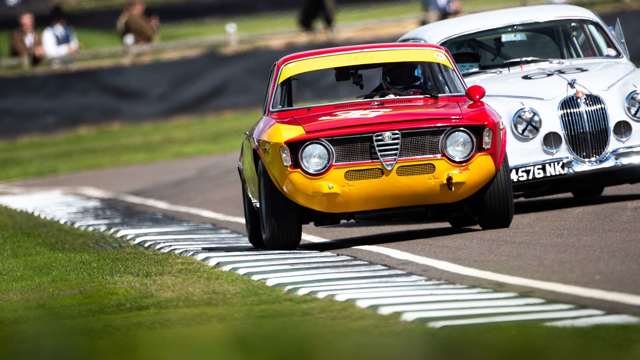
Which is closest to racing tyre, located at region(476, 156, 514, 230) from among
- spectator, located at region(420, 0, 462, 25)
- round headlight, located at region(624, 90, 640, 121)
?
round headlight, located at region(624, 90, 640, 121)

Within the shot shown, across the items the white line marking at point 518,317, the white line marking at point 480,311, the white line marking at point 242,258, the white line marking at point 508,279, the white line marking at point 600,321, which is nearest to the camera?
the white line marking at point 600,321

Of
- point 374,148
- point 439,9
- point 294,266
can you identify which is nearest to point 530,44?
point 374,148

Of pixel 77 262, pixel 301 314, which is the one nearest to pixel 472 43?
pixel 77 262

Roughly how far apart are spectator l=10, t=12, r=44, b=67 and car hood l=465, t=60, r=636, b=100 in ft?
64.1

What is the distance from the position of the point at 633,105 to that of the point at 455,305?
4.37 meters

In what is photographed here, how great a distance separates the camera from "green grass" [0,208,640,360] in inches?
229

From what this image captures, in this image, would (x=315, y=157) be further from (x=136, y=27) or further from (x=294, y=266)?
(x=136, y=27)

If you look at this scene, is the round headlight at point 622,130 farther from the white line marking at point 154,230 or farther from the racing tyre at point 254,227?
the white line marking at point 154,230

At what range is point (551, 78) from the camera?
11922 mm

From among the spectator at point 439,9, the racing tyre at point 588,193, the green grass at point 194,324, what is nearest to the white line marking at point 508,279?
the green grass at point 194,324

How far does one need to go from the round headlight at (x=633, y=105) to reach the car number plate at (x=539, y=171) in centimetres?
64

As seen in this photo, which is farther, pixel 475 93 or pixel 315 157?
pixel 475 93

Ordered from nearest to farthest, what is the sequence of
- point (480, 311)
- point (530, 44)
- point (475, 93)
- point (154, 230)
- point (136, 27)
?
point (480, 311), point (475, 93), point (530, 44), point (154, 230), point (136, 27)

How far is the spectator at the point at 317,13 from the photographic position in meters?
37.0
